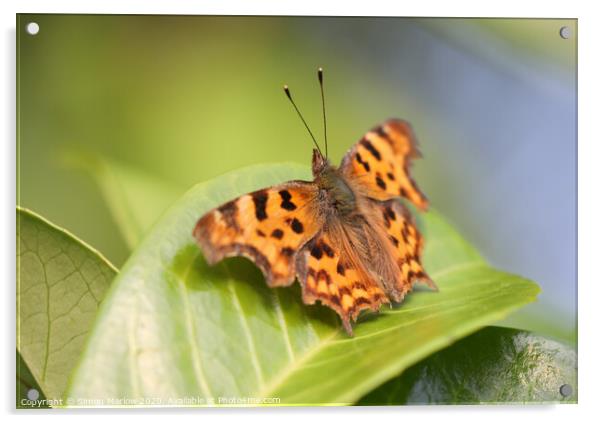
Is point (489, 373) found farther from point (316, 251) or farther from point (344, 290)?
point (316, 251)

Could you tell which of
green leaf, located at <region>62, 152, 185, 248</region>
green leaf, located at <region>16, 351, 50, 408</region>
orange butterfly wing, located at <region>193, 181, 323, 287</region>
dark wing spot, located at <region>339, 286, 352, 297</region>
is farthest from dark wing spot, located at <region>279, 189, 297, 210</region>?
green leaf, located at <region>16, 351, 50, 408</region>

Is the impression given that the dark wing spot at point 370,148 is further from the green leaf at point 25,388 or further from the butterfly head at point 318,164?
the green leaf at point 25,388

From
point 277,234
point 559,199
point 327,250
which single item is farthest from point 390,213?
point 559,199

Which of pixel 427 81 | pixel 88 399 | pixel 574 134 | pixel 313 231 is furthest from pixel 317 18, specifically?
pixel 88 399

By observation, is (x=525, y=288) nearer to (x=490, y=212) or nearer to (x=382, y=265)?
(x=382, y=265)

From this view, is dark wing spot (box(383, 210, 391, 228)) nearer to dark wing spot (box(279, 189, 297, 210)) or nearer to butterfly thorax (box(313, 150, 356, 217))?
butterfly thorax (box(313, 150, 356, 217))
